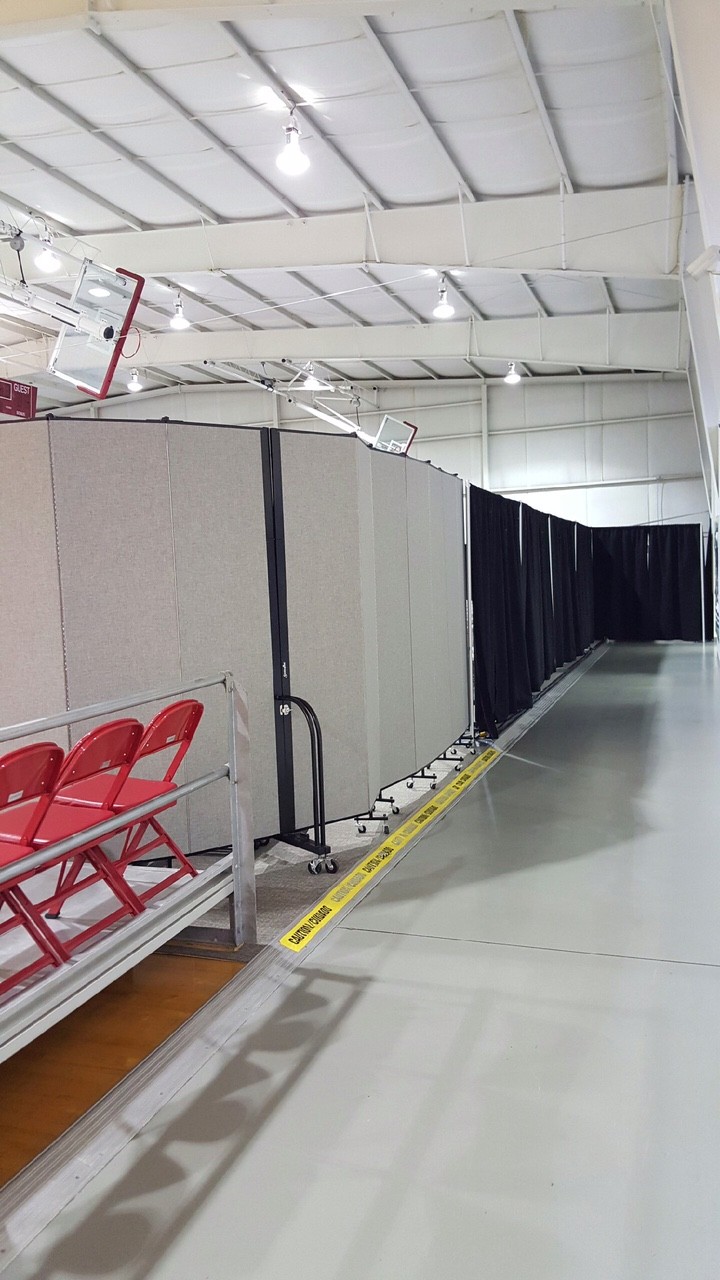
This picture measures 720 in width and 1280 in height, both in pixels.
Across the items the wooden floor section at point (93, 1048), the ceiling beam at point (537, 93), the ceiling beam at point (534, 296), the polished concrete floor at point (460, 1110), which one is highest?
the ceiling beam at point (534, 296)

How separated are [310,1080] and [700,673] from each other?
989 centimetres

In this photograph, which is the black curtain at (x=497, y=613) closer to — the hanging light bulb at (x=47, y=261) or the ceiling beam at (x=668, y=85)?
the ceiling beam at (x=668, y=85)

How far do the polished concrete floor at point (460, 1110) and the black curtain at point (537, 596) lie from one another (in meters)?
4.88

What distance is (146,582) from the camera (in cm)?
394

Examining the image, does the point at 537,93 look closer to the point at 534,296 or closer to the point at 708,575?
the point at 534,296

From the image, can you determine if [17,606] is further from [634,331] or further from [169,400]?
[169,400]

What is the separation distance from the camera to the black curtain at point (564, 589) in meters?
11.0

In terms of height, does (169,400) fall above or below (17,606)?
above

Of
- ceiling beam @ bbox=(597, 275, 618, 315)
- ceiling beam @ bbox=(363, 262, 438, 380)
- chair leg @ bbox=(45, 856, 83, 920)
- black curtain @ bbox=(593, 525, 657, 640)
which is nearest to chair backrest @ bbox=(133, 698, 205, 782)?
chair leg @ bbox=(45, 856, 83, 920)

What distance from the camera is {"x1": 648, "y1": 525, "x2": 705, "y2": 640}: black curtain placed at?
15.2m

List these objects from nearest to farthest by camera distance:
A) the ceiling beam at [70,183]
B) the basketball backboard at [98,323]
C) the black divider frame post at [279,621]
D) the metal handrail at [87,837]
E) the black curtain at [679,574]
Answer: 1. the metal handrail at [87,837]
2. the black divider frame post at [279,621]
3. the basketball backboard at [98,323]
4. the ceiling beam at [70,183]
5. the black curtain at [679,574]

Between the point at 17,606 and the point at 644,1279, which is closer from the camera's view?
the point at 644,1279

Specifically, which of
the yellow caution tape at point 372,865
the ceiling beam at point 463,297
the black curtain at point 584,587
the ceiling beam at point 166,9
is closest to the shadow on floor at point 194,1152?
the yellow caution tape at point 372,865

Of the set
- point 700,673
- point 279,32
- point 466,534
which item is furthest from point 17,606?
point 700,673
